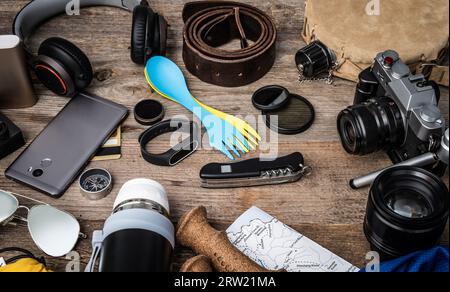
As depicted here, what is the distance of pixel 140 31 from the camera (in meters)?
1.28

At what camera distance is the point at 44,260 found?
1003mm

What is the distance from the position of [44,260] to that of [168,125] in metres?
0.36

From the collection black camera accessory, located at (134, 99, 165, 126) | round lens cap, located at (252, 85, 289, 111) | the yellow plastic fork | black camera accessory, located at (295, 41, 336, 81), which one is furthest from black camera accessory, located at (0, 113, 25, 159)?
black camera accessory, located at (295, 41, 336, 81)

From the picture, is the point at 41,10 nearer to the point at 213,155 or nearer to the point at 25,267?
the point at 213,155

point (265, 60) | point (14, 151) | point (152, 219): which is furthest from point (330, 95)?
point (14, 151)

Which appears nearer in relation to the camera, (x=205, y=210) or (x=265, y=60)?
(x=205, y=210)

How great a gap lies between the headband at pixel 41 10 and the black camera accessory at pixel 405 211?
0.76 metres

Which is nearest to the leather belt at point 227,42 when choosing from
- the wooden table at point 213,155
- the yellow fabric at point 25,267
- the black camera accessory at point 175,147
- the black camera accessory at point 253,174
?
the wooden table at point 213,155

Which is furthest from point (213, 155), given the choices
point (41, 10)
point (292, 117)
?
point (41, 10)

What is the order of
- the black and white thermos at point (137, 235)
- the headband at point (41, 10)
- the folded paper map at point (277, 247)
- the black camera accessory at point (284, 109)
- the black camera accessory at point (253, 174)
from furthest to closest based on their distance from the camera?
the headband at point (41, 10) < the black camera accessory at point (284, 109) < the black camera accessory at point (253, 174) < the folded paper map at point (277, 247) < the black and white thermos at point (137, 235)

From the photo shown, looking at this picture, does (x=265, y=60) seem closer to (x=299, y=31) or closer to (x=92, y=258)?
(x=299, y=31)

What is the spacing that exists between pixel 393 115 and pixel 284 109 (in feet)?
0.78

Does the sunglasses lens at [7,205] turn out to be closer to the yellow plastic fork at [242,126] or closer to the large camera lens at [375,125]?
the yellow plastic fork at [242,126]

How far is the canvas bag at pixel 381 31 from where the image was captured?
1.24 m
